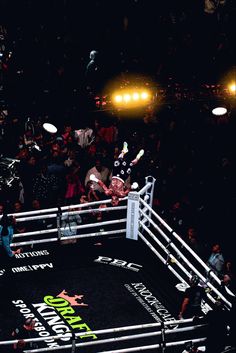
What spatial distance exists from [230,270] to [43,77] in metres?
6.02

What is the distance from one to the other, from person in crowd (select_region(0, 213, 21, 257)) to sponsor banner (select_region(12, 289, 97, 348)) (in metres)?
1.00

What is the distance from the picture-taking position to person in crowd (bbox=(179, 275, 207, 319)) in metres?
12.9

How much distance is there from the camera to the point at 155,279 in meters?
14.5

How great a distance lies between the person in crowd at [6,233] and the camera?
1381 cm

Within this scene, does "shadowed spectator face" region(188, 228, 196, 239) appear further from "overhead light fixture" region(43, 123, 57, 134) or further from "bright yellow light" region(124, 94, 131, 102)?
"overhead light fixture" region(43, 123, 57, 134)

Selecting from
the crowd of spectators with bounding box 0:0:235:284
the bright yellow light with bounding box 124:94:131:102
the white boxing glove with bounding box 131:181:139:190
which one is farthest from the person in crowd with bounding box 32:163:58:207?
the bright yellow light with bounding box 124:94:131:102

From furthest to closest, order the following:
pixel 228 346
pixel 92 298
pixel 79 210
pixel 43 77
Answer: pixel 43 77, pixel 79 210, pixel 92 298, pixel 228 346

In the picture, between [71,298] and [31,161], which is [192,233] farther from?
[31,161]

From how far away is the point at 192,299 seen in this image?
12.9m

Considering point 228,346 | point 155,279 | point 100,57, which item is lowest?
point 228,346

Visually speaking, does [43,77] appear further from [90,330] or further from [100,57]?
[90,330]

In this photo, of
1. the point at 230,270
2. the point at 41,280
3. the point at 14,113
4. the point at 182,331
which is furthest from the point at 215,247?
the point at 14,113

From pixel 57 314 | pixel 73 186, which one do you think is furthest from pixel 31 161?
pixel 57 314

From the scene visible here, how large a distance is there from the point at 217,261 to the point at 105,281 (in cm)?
216
